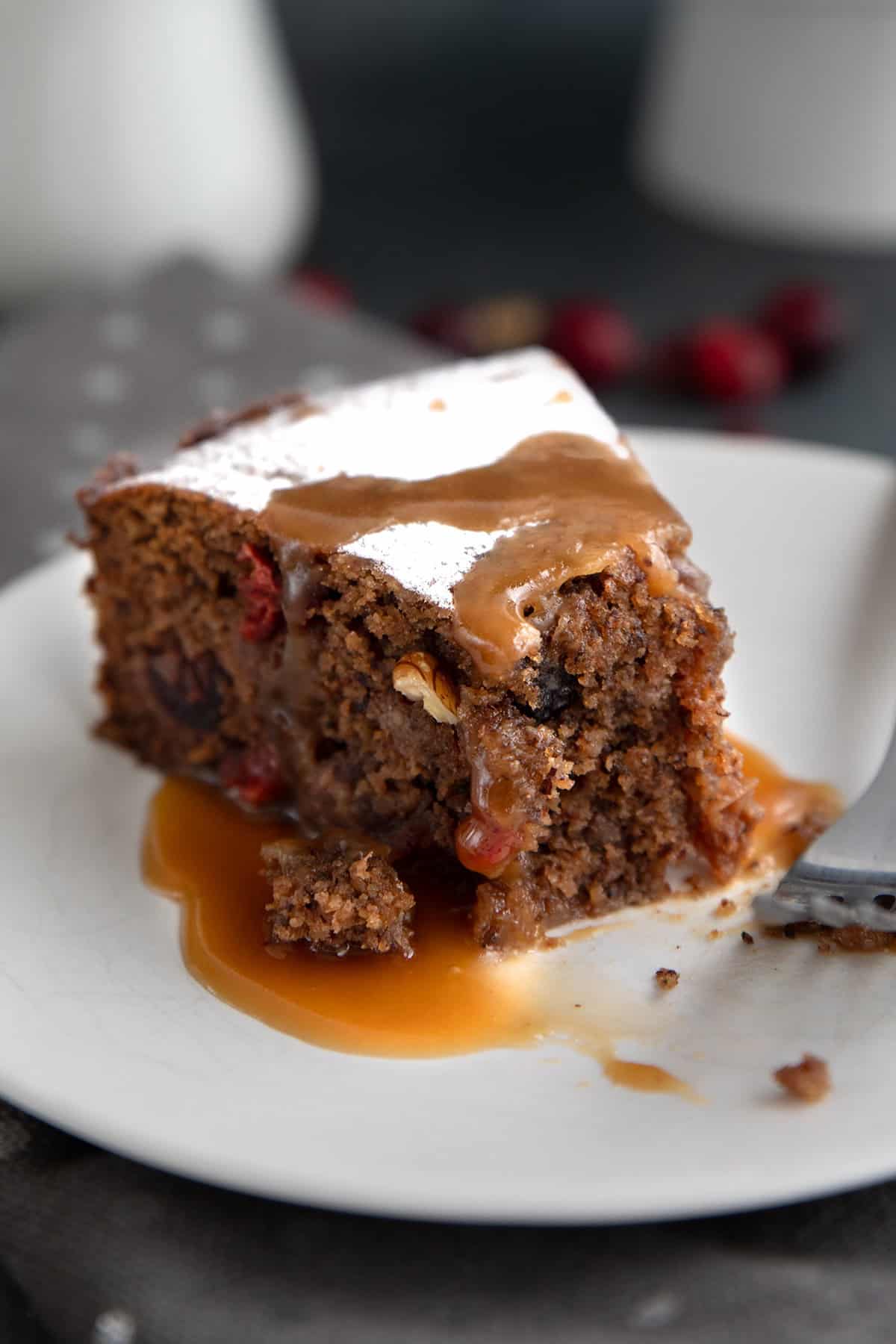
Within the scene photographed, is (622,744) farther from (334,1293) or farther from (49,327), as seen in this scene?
(49,327)

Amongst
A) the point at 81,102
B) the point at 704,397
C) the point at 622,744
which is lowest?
the point at 704,397

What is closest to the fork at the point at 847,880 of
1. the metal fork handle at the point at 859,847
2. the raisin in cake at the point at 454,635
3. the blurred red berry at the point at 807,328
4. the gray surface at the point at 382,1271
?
the metal fork handle at the point at 859,847

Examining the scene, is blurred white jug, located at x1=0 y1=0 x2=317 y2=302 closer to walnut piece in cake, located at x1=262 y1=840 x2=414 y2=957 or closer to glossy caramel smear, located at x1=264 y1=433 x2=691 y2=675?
glossy caramel smear, located at x1=264 y1=433 x2=691 y2=675

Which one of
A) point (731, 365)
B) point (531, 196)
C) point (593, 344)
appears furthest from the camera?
point (531, 196)

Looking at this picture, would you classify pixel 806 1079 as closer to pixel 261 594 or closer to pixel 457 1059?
pixel 457 1059

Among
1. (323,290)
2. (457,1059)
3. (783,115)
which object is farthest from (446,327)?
(457,1059)

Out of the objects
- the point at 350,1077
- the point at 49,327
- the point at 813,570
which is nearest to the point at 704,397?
the point at 813,570
